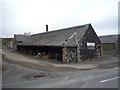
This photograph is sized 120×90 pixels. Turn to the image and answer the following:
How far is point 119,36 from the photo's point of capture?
5078 centimetres

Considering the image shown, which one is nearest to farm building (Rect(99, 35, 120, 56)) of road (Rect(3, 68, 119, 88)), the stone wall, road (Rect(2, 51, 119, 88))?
the stone wall

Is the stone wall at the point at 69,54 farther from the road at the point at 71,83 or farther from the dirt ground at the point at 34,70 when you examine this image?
the road at the point at 71,83

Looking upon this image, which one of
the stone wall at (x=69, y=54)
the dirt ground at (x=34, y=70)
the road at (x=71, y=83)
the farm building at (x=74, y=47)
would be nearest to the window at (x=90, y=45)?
the farm building at (x=74, y=47)

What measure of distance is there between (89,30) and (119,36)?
22.2 m

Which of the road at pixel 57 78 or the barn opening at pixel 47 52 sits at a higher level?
the barn opening at pixel 47 52

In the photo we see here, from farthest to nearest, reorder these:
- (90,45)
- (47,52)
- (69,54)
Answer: (47,52), (90,45), (69,54)

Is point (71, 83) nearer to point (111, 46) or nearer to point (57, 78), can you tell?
point (57, 78)

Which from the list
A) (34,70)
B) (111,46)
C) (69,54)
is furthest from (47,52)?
(111,46)

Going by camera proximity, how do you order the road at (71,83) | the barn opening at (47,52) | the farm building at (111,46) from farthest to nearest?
the farm building at (111,46) < the barn opening at (47,52) < the road at (71,83)

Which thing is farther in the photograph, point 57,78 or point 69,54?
point 69,54

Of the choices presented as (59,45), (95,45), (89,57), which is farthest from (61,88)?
(95,45)

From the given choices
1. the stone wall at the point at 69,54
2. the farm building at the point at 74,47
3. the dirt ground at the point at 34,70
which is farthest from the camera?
the farm building at the point at 74,47

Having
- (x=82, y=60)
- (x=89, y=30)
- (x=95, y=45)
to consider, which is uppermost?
(x=89, y=30)

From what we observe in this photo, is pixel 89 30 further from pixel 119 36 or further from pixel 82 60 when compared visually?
pixel 119 36
